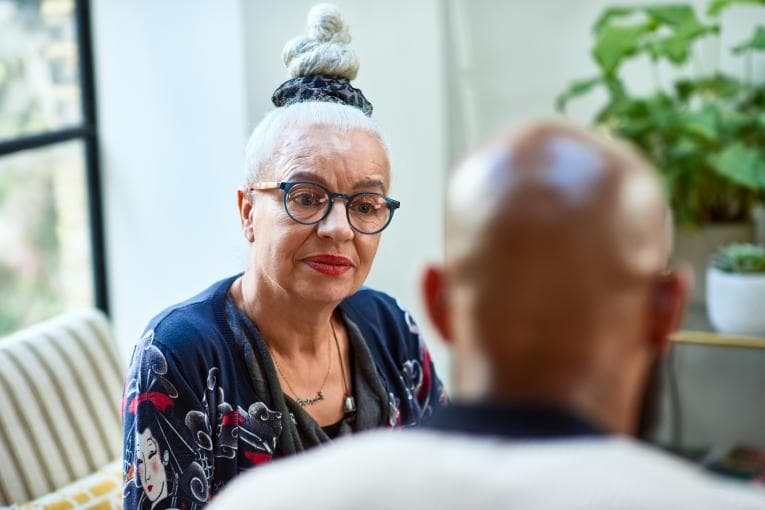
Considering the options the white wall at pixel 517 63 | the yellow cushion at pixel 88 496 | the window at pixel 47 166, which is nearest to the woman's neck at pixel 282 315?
the yellow cushion at pixel 88 496

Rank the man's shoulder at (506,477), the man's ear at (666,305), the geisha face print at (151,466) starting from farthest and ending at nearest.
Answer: the geisha face print at (151,466)
the man's ear at (666,305)
the man's shoulder at (506,477)

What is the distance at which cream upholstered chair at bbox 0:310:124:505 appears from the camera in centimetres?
238

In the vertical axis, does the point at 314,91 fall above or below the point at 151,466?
above

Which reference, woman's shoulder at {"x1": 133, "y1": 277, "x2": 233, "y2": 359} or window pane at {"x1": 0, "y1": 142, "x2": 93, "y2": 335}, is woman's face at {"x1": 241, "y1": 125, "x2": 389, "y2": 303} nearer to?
woman's shoulder at {"x1": 133, "y1": 277, "x2": 233, "y2": 359}

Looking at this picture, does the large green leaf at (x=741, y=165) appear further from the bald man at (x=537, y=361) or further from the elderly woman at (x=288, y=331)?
the bald man at (x=537, y=361)

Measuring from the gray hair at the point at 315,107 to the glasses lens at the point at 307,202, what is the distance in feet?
0.26

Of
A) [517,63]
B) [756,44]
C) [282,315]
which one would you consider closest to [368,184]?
[282,315]

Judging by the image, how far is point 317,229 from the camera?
6.01ft

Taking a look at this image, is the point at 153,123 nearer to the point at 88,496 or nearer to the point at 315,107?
the point at 88,496

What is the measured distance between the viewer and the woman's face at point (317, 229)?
1.82m

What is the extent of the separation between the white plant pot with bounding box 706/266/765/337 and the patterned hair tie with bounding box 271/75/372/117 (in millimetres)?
1834

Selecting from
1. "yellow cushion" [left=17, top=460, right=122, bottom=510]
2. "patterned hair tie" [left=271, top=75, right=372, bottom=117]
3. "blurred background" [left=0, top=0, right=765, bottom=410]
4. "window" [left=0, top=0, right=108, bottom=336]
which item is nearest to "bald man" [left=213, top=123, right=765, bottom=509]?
"patterned hair tie" [left=271, top=75, right=372, bottom=117]

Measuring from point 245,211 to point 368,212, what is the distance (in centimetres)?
22

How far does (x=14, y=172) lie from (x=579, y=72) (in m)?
1.97
